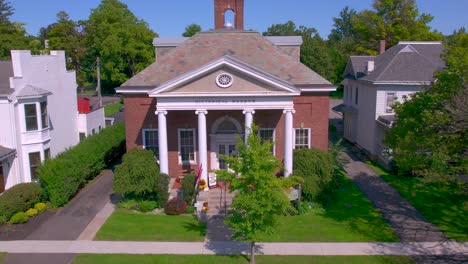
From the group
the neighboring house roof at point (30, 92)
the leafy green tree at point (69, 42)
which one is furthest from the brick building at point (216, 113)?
the leafy green tree at point (69, 42)

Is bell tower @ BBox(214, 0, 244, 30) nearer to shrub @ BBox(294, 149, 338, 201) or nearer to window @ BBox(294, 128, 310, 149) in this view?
window @ BBox(294, 128, 310, 149)

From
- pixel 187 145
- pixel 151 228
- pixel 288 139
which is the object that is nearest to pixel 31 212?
pixel 151 228

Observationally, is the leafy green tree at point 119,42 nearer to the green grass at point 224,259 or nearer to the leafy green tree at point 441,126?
the green grass at point 224,259

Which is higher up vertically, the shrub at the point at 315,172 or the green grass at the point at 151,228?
the shrub at the point at 315,172

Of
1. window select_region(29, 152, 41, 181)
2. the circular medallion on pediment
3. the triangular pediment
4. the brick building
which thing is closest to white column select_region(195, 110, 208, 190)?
the brick building

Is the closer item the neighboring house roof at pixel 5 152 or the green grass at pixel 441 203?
the green grass at pixel 441 203

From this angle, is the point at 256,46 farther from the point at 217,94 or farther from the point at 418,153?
the point at 418,153

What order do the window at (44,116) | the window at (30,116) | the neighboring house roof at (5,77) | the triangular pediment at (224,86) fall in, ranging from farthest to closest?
the window at (44,116), the window at (30,116), the neighboring house roof at (5,77), the triangular pediment at (224,86)

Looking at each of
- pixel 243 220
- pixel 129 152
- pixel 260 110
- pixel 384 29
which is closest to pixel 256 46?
pixel 260 110
